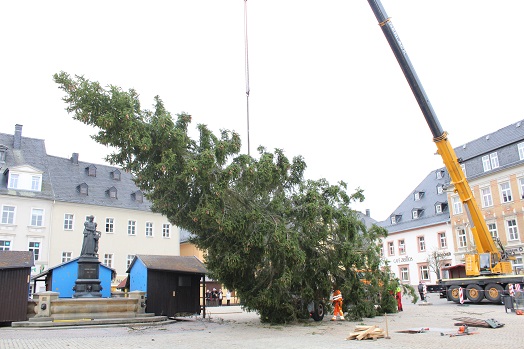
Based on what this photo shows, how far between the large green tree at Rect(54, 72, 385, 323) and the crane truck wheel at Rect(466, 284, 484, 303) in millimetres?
9522

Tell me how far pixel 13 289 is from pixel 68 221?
76.7 feet

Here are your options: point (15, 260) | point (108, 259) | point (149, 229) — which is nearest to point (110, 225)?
point (108, 259)

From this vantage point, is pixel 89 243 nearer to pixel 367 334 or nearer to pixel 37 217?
pixel 367 334

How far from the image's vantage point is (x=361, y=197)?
789 inches

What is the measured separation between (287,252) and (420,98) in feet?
33.2

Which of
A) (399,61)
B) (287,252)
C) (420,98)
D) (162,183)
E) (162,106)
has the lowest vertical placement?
(287,252)

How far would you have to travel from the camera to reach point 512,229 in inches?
1558

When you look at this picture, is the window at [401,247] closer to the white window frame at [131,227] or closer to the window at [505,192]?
the window at [505,192]

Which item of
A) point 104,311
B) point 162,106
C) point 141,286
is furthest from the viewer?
point 141,286

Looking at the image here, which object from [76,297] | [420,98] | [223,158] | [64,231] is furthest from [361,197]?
[64,231]

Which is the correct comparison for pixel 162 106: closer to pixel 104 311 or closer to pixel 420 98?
pixel 104 311

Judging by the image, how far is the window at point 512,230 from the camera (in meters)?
39.2

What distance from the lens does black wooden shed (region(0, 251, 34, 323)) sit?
17.8 meters

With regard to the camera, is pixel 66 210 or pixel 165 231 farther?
pixel 165 231
